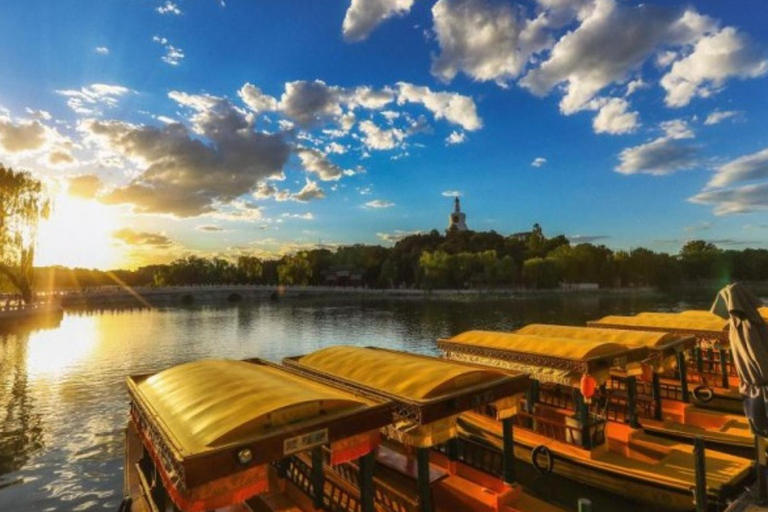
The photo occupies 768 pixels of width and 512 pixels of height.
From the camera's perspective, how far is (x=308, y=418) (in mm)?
6105

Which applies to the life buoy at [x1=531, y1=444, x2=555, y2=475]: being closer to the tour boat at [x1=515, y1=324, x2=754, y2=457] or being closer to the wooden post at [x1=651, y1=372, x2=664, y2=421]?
the tour boat at [x1=515, y1=324, x2=754, y2=457]

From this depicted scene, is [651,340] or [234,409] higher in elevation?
[234,409]

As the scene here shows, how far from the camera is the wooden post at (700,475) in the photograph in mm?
8586

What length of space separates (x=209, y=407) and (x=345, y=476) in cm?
502

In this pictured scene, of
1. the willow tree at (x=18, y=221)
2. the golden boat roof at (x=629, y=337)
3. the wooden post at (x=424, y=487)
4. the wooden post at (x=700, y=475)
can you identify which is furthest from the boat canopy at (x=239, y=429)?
the willow tree at (x=18, y=221)

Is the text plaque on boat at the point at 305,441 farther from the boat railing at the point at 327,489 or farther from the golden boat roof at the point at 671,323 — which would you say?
the golden boat roof at the point at 671,323

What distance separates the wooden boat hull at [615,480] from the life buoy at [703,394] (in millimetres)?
5723

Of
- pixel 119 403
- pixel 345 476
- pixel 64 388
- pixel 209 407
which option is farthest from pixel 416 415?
pixel 64 388

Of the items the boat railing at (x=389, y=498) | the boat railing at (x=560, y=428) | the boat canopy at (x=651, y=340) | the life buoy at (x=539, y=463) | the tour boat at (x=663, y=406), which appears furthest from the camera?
the boat canopy at (x=651, y=340)

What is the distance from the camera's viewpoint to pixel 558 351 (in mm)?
11469

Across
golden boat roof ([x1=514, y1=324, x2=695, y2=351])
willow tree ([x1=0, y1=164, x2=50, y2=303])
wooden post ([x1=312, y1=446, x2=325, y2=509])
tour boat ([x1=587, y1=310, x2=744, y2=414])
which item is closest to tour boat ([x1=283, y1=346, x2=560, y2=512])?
wooden post ([x1=312, y1=446, x2=325, y2=509])

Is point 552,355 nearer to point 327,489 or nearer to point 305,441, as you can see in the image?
point 327,489

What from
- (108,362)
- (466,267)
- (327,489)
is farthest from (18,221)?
(466,267)

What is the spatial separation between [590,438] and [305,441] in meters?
8.68
